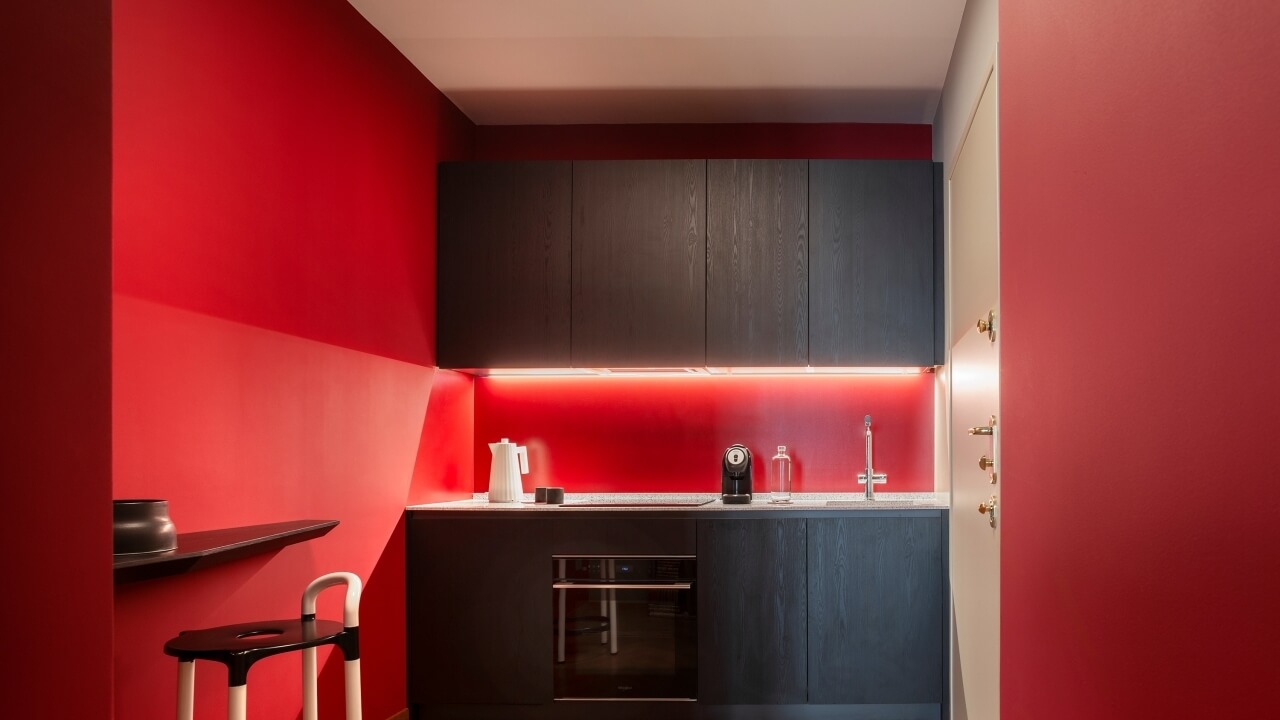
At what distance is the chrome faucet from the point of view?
451 cm

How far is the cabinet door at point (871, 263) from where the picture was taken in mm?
4285

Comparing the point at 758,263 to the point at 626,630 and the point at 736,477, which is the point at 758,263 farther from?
the point at 626,630

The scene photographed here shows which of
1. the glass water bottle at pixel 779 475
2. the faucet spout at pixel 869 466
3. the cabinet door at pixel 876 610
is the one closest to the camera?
the cabinet door at pixel 876 610

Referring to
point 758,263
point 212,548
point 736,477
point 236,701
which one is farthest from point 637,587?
point 236,701

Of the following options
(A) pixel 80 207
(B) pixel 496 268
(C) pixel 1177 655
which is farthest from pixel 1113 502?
(B) pixel 496 268

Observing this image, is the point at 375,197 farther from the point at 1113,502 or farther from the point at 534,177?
the point at 1113,502

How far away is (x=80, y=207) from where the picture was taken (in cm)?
120

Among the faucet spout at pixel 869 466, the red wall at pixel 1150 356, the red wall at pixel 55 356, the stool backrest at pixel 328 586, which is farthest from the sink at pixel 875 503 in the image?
the red wall at pixel 55 356

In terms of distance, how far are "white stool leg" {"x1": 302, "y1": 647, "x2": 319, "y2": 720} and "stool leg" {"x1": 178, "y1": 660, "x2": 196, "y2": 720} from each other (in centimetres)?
34

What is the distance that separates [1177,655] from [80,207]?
135 cm

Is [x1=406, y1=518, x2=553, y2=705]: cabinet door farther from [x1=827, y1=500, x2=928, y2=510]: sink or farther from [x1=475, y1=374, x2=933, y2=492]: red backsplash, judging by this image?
[x1=827, y1=500, x2=928, y2=510]: sink

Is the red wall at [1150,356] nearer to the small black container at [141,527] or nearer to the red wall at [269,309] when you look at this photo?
the small black container at [141,527]

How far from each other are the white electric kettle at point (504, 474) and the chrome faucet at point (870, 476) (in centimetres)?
151

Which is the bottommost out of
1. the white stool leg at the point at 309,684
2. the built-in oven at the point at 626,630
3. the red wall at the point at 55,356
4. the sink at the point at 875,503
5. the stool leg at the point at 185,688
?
the built-in oven at the point at 626,630
